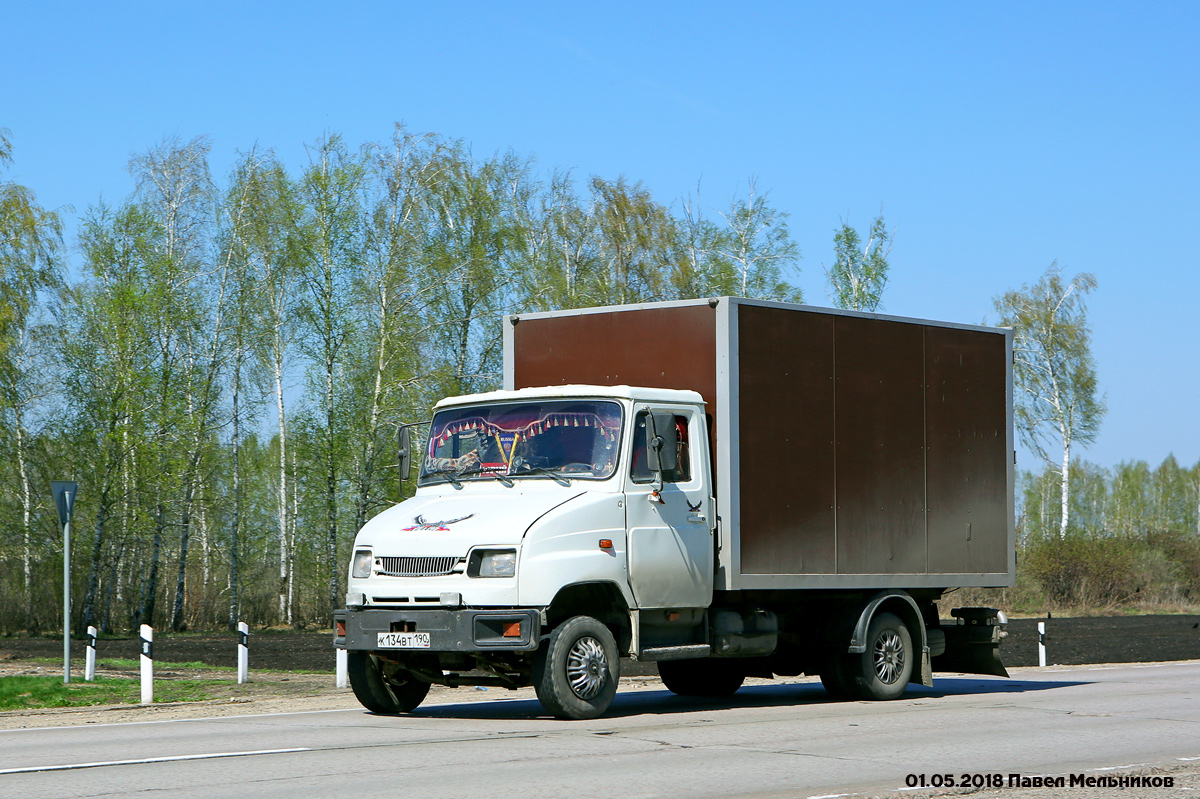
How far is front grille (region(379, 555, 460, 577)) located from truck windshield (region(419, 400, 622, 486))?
45.4 inches

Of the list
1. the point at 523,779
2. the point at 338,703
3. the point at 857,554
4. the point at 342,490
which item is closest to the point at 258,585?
the point at 342,490

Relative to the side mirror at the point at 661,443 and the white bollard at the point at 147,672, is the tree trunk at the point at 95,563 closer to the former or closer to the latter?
the white bollard at the point at 147,672

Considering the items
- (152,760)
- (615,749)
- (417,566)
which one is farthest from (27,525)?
(615,749)

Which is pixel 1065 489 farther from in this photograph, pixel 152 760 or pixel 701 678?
pixel 152 760

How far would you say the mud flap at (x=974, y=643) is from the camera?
15.0m

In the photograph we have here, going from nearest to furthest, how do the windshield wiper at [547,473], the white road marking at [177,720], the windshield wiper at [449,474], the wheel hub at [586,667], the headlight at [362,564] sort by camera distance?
the wheel hub at [586,667] → the headlight at [362,564] → the windshield wiper at [547,473] → the white road marking at [177,720] → the windshield wiper at [449,474]

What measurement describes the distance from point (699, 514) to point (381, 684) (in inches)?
131

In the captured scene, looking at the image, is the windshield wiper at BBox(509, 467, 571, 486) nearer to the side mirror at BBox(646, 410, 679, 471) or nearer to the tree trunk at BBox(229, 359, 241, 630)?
the side mirror at BBox(646, 410, 679, 471)

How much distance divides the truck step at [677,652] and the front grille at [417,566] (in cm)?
196

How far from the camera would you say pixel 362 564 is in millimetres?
12055

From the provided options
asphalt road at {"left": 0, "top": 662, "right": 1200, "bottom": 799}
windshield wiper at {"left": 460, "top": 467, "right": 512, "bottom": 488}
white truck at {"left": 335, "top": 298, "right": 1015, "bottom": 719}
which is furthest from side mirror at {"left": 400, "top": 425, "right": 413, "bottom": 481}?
asphalt road at {"left": 0, "top": 662, "right": 1200, "bottom": 799}

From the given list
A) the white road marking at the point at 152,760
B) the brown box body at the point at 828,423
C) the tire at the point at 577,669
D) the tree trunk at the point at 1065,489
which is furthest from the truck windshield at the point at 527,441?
the tree trunk at the point at 1065,489

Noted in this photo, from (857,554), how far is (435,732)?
16.1 feet

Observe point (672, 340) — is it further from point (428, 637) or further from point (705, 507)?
point (428, 637)
